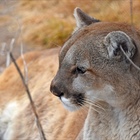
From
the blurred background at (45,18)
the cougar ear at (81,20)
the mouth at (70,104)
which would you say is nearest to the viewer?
the mouth at (70,104)

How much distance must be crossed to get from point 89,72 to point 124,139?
565mm

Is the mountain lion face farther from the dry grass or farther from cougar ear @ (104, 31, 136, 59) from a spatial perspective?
the dry grass

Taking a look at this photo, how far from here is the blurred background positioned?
9.62 meters

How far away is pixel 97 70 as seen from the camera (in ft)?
15.7

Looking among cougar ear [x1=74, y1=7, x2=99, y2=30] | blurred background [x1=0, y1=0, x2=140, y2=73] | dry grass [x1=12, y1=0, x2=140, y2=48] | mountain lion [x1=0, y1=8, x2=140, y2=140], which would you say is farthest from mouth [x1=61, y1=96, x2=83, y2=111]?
dry grass [x1=12, y1=0, x2=140, y2=48]

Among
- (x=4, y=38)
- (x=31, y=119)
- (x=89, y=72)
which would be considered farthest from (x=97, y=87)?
(x=4, y=38)

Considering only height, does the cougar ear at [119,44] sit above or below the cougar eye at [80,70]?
above

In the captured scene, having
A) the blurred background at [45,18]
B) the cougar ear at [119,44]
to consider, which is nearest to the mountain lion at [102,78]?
the cougar ear at [119,44]

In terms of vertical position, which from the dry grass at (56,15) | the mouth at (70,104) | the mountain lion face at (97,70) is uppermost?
the mountain lion face at (97,70)

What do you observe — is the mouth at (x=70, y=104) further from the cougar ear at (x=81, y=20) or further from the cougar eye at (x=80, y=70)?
the cougar ear at (x=81, y=20)

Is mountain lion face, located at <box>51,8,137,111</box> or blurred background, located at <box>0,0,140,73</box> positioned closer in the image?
mountain lion face, located at <box>51,8,137,111</box>

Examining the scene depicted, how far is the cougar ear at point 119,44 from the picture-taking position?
4670 millimetres

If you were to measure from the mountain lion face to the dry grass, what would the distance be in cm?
422

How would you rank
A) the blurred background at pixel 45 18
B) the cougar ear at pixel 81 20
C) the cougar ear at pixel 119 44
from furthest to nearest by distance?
1. the blurred background at pixel 45 18
2. the cougar ear at pixel 81 20
3. the cougar ear at pixel 119 44
